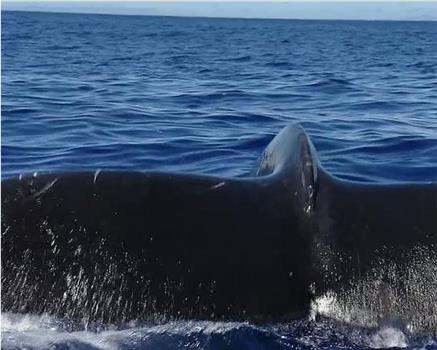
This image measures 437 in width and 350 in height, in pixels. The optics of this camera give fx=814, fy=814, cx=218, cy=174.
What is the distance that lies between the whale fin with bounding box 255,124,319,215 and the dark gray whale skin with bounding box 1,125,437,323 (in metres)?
0.01

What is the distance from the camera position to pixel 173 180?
3902 mm

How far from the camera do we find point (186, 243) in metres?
3.73

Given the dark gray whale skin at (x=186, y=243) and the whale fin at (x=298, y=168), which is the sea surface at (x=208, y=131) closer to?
the dark gray whale skin at (x=186, y=243)

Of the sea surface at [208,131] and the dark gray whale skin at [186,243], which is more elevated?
the dark gray whale skin at [186,243]

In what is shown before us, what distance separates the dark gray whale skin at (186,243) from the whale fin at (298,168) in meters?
0.01

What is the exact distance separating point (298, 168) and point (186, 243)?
0.76 meters

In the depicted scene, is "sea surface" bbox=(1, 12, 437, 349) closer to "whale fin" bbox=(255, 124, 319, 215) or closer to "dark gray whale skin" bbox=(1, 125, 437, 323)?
"dark gray whale skin" bbox=(1, 125, 437, 323)

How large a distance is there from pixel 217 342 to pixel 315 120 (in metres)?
9.63

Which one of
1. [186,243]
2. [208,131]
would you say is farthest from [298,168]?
[208,131]

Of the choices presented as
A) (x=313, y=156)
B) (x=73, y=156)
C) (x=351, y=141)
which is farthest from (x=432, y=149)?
(x=313, y=156)

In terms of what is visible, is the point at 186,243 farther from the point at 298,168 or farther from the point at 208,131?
the point at 208,131

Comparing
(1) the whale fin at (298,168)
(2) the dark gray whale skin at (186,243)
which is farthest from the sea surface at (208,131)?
(1) the whale fin at (298,168)

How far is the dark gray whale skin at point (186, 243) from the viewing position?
3.63 m

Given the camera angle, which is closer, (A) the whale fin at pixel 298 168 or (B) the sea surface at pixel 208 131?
(B) the sea surface at pixel 208 131
